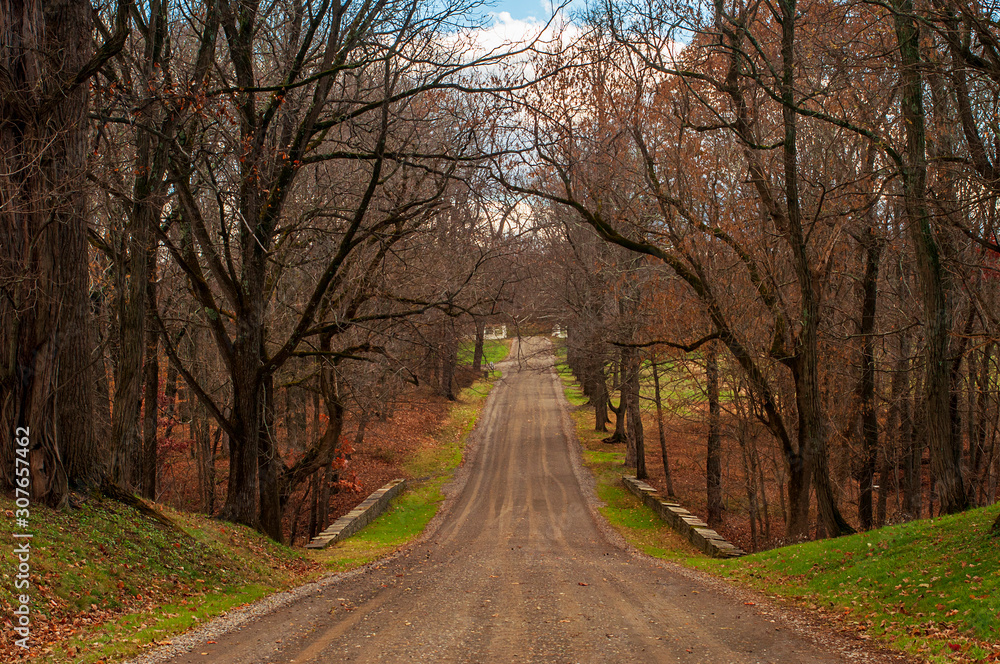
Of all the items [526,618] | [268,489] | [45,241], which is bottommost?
[526,618]

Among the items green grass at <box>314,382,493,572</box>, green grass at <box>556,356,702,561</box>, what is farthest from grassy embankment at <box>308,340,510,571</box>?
green grass at <box>556,356,702,561</box>

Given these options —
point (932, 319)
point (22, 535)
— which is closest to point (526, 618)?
point (22, 535)

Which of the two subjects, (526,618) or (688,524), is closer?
(526,618)

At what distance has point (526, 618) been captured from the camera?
8297mm

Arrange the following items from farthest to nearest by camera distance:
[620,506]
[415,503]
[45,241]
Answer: [415,503], [620,506], [45,241]

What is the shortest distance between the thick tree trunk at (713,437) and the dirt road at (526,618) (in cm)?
485

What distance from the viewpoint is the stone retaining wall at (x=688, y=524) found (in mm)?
15117

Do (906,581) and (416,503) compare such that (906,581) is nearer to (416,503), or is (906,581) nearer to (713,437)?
(713,437)

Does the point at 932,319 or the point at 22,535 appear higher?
the point at 932,319

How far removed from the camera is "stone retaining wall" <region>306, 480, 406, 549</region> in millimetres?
16448

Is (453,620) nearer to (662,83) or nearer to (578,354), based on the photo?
(662,83)

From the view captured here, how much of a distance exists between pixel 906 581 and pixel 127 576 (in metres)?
8.84

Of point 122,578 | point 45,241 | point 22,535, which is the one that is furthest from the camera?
point 45,241

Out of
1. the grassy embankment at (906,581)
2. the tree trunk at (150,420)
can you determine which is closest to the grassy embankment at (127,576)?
the tree trunk at (150,420)
